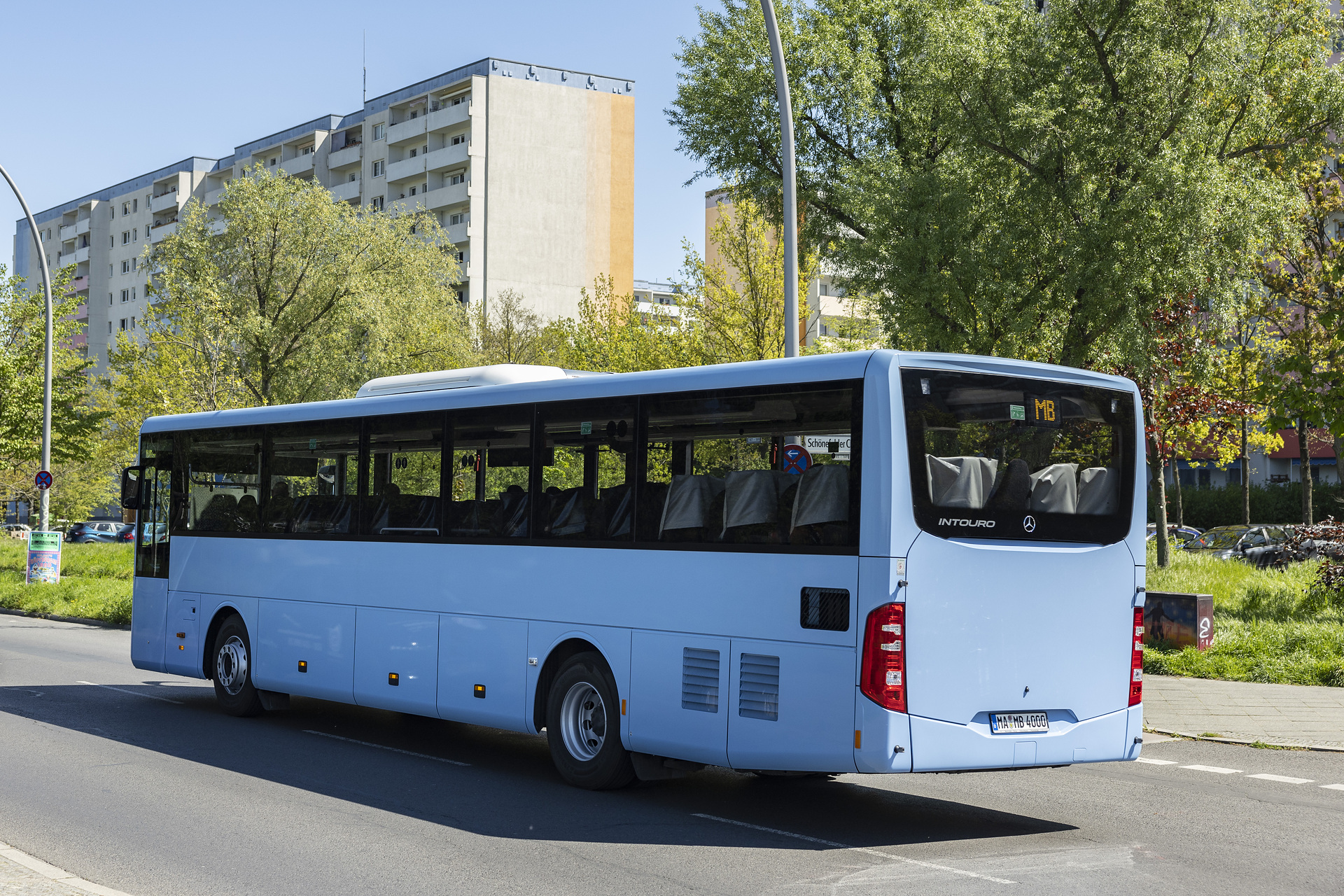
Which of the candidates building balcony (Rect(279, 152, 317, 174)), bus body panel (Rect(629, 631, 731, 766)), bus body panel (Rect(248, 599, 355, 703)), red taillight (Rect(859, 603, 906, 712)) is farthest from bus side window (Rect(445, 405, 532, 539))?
building balcony (Rect(279, 152, 317, 174))

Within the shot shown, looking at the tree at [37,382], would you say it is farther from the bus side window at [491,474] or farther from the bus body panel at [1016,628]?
the bus body panel at [1016,628]

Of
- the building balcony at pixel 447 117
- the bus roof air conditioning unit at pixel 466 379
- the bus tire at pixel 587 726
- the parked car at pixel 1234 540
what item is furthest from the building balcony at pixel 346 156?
the bus tire at pixel 587 726

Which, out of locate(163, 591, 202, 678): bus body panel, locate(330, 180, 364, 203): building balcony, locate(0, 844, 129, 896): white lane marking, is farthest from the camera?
locate(330, 180, 364, 203): building balcony

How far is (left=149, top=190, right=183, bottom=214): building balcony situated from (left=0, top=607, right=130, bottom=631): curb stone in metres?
85.4

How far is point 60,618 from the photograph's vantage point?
1101 inches

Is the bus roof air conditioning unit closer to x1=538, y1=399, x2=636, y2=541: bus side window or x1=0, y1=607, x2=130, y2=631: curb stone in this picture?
x1=538, y1=399, x2=636, y2=541: bus side window

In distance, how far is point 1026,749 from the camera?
810 cm

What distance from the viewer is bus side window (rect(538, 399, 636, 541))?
9.57 metres

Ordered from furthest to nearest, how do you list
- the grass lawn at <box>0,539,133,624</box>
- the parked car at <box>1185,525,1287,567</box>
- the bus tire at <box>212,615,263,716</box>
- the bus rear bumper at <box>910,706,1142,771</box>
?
the parked car at <box>1185,525,1287,567</box>
the grass lawn at <box>0,539,133,624</box>
the bus tire at <box>212,615,263,716</box>
the bus rear bumper at <box>910,706,1142,771</box>

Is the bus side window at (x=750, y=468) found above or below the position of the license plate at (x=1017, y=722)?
above

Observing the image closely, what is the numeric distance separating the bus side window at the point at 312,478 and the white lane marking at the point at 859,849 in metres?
4.80

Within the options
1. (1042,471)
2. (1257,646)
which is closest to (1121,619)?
(1042,471)

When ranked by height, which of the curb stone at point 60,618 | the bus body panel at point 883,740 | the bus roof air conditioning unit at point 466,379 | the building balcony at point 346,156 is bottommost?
the curb stone at point 60,618

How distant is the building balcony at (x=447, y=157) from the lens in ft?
267
